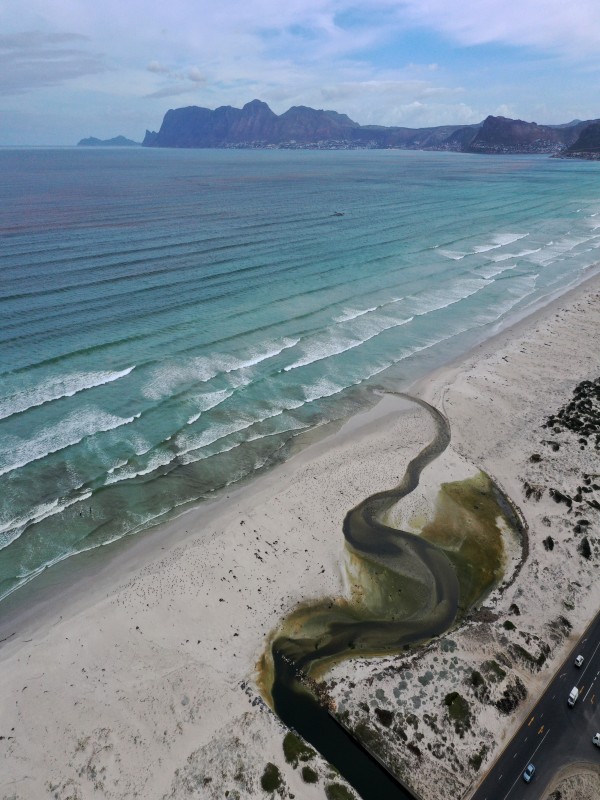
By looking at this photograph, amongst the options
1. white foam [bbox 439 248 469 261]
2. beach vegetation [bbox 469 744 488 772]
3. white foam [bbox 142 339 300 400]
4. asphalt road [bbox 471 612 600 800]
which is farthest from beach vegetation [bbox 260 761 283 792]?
white foam [bbox 439 248 469 261]

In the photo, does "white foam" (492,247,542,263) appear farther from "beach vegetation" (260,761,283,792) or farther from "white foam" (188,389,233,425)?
"beach vegetation" (260,761,283,792)

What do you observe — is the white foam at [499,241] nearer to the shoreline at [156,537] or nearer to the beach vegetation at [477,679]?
the shoreline at [156,537]

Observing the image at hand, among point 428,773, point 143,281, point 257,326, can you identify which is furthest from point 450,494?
point 143,281

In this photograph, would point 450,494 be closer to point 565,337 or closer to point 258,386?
point 258,386

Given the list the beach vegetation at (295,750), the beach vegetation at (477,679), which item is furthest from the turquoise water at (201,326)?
the beach vegetation at (477,679)

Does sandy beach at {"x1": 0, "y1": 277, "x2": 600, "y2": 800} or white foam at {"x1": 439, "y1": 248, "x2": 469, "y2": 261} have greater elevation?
white foam at {"x1": 439, "y1": 248, "x2": 469, "y2": 261}

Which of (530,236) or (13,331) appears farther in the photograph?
(530,236)
